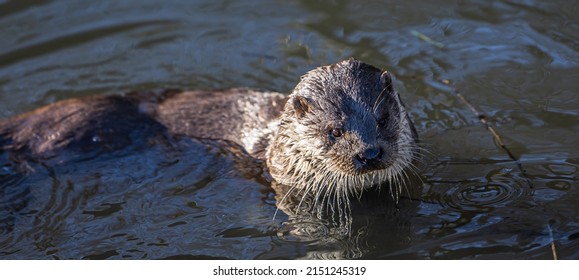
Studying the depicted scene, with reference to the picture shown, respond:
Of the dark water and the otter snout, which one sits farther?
the dark water

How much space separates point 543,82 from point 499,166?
1.14 meters

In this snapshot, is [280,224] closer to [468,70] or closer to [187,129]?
[187,129]

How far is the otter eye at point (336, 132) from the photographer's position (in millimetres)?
4547

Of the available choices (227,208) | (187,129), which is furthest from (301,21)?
(227,208)

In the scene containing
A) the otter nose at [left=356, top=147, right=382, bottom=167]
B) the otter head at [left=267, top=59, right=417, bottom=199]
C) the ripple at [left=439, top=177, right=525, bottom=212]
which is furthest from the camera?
the ripple at [left=439, top=177, right=525, bottom=212]

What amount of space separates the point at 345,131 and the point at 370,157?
0.76ft

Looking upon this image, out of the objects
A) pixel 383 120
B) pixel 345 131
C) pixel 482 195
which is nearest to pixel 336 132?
pixel 345 131

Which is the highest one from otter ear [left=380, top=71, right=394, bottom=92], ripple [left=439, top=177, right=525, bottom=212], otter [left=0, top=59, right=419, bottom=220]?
otter ear [left=380, top=71, right=394, bottom=92]

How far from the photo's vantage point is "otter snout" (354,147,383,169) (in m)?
4.37

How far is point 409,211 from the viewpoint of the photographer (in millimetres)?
4871

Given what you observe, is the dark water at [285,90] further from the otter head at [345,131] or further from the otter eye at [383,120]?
the otter eye at [383,120]

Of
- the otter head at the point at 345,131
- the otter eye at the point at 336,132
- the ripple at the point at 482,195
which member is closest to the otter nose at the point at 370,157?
the otter head at the point at 345,131

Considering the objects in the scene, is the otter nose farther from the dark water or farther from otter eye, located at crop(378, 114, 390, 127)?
the dark water

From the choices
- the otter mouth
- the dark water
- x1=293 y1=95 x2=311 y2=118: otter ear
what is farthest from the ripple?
x1=293 y1=95 x2=311 y2=118: otter ear
